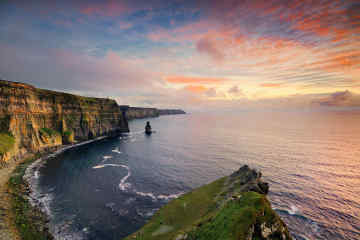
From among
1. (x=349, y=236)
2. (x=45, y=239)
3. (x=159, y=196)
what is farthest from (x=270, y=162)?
(x=45, y=239)

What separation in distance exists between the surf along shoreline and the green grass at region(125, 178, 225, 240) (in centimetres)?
1789

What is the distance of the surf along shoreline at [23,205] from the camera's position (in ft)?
93.2

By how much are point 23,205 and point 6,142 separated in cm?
4183

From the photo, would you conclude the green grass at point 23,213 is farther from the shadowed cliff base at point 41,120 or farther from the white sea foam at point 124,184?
the white sea foam at point 124,184

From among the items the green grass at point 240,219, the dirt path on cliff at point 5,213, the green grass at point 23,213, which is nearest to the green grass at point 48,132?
the dirt path on cliff at point 5,213

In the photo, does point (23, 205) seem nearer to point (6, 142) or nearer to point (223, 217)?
point (6, 142)

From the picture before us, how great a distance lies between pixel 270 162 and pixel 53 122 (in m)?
119

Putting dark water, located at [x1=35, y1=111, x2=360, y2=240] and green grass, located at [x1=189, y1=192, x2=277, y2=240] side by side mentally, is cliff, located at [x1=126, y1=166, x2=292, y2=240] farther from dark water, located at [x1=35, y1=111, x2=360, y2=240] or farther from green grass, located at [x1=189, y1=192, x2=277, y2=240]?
dark water, located at [x1=35, y1=111, x2=360, y2=240]

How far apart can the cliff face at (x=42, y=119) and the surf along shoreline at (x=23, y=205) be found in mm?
8330

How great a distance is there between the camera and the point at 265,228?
16562 mm

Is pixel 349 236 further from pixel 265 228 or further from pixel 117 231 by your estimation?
pixel 117 231

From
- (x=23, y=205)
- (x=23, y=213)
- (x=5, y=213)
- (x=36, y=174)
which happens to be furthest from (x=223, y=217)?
(x=36, y=174)

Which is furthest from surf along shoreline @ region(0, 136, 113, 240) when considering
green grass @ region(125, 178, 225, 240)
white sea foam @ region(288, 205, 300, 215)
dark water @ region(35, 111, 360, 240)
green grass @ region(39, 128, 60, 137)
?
white sea foam @ region(288, 205, 300, 215)

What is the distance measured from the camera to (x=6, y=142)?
6222 cm
